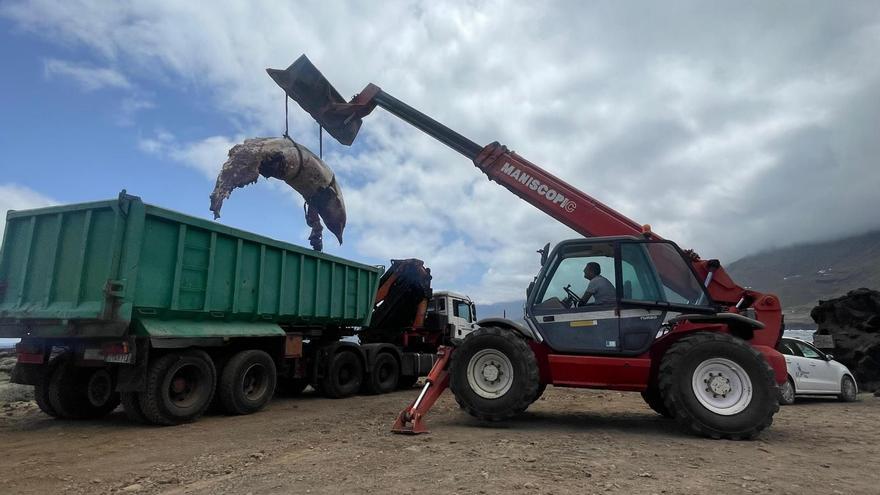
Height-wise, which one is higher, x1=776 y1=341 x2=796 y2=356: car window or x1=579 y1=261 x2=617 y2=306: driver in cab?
x1=579 y1=261 x2=617 y2=306: driver in cab

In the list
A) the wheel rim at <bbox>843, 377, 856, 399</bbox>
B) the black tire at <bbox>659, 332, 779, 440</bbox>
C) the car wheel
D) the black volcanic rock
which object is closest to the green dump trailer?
the black tire at <bbox>659, 332, 779, 440</bbox>

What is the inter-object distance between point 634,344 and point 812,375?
6.80m

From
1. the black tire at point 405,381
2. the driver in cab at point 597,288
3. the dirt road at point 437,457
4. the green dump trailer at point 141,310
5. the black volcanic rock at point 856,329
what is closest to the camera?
the dirt road at point 437,457

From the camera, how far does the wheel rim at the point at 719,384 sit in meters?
5.80

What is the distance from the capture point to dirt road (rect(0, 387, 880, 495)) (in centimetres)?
402

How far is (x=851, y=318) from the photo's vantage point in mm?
13523

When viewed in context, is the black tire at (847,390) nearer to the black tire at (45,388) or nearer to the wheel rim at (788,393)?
the wheel rim at (788,393)

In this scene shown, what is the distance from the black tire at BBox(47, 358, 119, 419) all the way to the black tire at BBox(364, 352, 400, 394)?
5093 millimetres

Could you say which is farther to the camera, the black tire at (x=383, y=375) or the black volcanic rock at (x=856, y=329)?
the black volcanic rock at (x=856, y=329)

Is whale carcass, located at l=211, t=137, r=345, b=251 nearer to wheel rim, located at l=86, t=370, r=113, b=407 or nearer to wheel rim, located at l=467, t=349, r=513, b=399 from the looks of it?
wheel rim, located at l=86, t=370, r=113, b=407

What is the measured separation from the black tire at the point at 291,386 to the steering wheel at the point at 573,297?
631cm

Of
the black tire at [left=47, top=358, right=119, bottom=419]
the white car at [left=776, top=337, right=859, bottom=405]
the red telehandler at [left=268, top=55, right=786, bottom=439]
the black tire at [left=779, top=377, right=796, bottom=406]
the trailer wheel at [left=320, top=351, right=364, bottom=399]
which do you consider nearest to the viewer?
the red telehandler at [left=268, top=55, right=786, bottom=439]

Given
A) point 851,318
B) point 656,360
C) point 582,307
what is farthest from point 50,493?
point 851,318

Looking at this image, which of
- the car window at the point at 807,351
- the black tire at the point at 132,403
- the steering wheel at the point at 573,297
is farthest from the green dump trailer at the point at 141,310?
the car window at the point at 807,351
